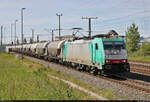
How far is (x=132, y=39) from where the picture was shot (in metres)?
67.1

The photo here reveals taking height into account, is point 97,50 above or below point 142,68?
above

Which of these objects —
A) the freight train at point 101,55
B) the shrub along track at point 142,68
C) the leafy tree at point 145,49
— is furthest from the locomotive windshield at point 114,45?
the leafy tree at point 145,49

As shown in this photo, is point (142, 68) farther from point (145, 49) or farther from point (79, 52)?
point (145, 49)

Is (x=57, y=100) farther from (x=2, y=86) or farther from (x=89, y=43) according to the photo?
(x=89, y=43)

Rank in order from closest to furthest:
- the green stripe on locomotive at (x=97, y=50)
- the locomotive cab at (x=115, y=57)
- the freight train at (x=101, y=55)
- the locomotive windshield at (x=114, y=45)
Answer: the locomotive cab at (x=115, y=57) < the freight train at (x=101, y=55) < the green stripe on locomotive at (x=97, y=50) < the locomotive windshield at (x=114, y=45)

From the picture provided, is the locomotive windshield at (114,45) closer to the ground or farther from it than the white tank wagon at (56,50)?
farther from it

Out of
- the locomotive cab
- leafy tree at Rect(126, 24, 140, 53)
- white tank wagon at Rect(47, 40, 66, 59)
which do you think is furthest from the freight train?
leafy tree at Rect(126, 24, 140, 53)

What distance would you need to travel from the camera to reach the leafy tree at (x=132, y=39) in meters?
66.6

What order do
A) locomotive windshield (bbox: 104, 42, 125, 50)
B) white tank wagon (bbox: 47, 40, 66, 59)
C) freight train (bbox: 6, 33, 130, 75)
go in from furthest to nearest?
white tank wagon (bbox: 47, 40, 66, 59), locomotive windshield (bbox: 104, 42, 125, 50), freight train (bbox: 6, 33, 130, 75)

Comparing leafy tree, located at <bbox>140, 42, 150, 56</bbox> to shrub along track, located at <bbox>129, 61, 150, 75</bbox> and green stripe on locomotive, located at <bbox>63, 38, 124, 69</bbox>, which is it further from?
green stripe on locomotive, located at <bbox>63, 38, 124, 69</bbox>

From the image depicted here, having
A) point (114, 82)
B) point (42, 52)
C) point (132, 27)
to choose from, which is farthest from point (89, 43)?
point (132, 27)

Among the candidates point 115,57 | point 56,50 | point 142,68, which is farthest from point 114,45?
point 56,50

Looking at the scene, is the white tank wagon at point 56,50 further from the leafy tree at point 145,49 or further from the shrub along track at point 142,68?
the leafy tree at point 145,49

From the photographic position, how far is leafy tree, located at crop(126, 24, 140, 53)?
66.6 m
